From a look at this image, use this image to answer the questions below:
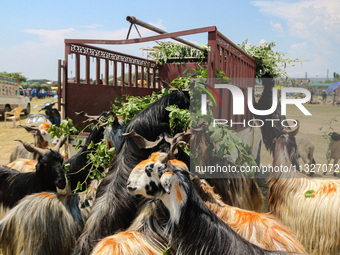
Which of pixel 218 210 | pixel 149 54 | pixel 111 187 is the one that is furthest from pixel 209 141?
pixel 149 54

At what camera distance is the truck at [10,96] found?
22938mm

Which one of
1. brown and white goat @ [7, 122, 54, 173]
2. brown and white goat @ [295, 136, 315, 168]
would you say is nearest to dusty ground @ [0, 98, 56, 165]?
brown and white goat @ [7, 122, 54, 173]

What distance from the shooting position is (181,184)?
2414 millimetres

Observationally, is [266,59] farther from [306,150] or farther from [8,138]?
[8,138]

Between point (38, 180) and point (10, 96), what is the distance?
22339 mm

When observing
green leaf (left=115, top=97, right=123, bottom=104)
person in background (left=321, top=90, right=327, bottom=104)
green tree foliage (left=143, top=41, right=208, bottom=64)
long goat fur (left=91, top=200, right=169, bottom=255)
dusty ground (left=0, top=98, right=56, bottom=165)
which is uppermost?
green tree foliage (left=143, top=41, right=208, bottom=64)

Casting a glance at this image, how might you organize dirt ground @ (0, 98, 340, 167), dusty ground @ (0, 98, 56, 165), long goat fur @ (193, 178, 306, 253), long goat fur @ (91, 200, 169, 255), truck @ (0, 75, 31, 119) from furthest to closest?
truck @ (0, 75, 31, 119) → dusty ground @ (0, 98, 56, 165) → dirt ground @ (0, 98, 340, 167) → long goat fur @ (193, 178, 306, 253) → long goat fur @ (91, 200, 169, 255)

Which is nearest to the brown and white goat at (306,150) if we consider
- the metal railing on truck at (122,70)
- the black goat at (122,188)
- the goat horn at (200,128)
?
the metal railing on truck at (122,70)

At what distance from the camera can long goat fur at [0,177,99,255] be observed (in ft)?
10.7

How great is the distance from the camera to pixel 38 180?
13.5 ft

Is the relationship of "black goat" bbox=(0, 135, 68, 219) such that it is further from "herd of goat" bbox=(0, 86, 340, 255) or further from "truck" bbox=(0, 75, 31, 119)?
"truck" bbox=(0, 75, 31, 119)

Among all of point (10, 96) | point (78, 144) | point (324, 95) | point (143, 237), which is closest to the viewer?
point (143, 237)

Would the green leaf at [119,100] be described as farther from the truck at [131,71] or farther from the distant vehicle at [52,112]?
the distant vehicle at [52,112]

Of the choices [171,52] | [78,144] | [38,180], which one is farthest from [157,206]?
[171,52]
